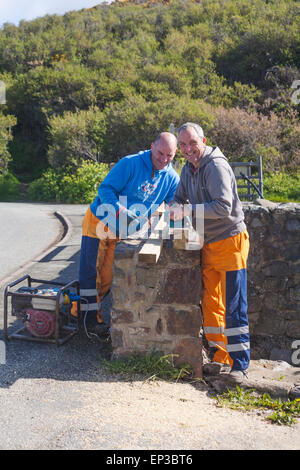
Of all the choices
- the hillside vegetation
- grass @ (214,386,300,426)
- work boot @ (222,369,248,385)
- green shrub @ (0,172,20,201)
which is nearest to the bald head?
work boot @ (222,369,248,385)

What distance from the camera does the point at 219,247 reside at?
13.7ft

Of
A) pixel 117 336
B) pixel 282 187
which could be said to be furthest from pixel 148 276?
pixel 282 187

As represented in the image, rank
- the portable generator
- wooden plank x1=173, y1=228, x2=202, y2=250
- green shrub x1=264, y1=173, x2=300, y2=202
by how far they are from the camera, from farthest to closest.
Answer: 1. green shrub x1=264, y1=173, x2=300, y2=202
2. the portable generator
3. wooden plank x1=173, y1=228, x2=202, y2=250

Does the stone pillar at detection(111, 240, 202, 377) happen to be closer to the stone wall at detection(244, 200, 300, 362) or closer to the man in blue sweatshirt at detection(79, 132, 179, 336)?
the man in blue sweatshirt at detection(79, 132, 179, 336)

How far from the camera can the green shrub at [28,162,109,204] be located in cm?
1847

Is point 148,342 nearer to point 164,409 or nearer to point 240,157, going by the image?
point 164,409

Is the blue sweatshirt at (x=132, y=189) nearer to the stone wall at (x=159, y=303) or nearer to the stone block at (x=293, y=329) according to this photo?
the stone wall at (x=159, y=303)

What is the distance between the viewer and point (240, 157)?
20.1 meters

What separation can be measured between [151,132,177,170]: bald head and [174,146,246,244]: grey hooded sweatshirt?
299 millimetres

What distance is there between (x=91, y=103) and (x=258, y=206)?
22053mm

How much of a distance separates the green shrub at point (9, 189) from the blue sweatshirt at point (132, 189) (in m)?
17.4

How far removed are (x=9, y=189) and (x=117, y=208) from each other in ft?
61.1

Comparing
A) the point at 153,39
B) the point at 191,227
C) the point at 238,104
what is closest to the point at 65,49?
the point at 153,39

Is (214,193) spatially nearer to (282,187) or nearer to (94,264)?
(94,264)
